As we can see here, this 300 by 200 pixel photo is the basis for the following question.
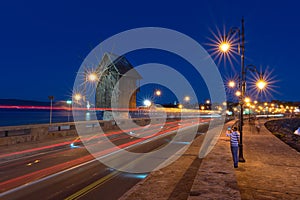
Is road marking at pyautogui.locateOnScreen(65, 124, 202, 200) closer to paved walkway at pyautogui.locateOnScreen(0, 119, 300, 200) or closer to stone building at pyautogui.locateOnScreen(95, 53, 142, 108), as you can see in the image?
paved walkway at pyautogui.locateOnScreen(0, 119, 300, 200)

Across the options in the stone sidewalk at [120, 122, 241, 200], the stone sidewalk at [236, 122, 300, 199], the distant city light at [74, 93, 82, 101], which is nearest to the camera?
the stone sidewalk at [120, 122, 241, 200]

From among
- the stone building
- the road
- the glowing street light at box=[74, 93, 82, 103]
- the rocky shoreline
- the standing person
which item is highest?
the stone building

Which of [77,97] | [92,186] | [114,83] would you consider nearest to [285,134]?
[114,83]

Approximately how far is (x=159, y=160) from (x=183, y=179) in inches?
129

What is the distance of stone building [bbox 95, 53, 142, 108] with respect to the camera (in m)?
43.8

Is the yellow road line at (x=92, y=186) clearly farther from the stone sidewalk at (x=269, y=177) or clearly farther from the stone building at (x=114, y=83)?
the stone building at (x=114, y=83)

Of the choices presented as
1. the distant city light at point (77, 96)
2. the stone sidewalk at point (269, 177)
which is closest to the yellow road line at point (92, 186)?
the stone sidewalk at point (269, 177)

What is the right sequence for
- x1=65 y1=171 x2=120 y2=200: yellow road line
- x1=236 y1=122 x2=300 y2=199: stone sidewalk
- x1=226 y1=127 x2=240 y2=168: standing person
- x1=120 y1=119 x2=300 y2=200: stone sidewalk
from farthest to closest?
1. x1=226 y1=127 x2=240 y2=168: standing person
2. x1=236 y1=122 x2=300 y2=199: stone sidewalk
3. x1=65 y1=171 x2=120 y2=200: yellow road line
4. x1=120 y1=119 x2=300 y2=200: stone sidewalk

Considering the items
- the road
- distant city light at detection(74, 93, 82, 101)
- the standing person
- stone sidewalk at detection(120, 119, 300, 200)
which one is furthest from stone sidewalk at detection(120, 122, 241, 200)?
distant city light at detection(74, 93, 82, 101)

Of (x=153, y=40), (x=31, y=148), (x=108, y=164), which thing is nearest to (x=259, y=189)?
(x=108, y=164)

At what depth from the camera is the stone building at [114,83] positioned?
43844mm

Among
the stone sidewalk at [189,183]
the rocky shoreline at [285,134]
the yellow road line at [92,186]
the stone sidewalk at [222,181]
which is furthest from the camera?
the rocky shoreline at [285,134]

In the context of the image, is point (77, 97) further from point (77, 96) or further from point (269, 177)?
point (269, 177)

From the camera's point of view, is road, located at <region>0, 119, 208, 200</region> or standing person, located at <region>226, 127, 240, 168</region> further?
standing person, located at <region>226, 127, 240, 168</region>
